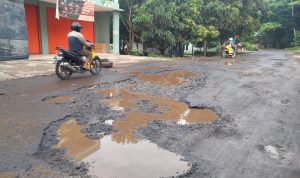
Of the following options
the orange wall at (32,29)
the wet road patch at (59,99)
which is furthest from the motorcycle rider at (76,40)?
the orange wall at (32,29)

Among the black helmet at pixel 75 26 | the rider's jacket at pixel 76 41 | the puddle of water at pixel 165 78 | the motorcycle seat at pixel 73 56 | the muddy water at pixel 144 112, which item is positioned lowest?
the muddy water at pixel 144 112

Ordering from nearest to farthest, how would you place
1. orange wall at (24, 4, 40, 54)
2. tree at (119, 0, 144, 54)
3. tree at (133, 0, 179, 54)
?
orange wall at (24, 4, 40, 54) < tree at (133, 0, 179, 54) < tree at (119, 0, 144, 54)

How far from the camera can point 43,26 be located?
1683 cm

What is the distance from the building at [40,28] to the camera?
12109 mm

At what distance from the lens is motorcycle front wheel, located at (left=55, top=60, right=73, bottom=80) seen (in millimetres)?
8641

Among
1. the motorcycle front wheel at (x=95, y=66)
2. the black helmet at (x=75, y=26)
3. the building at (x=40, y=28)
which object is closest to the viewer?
the black helmet at (x=75, y=26)

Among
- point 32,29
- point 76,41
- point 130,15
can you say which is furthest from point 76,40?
point 130,15

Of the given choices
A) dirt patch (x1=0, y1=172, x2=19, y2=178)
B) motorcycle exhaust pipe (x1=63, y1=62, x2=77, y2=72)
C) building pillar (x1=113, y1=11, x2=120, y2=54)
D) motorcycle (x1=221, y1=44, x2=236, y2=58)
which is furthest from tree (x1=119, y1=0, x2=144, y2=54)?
dirt patch (x1=0, y1=172, x2=19, y2=178)

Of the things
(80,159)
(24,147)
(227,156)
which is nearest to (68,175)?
(80,159)

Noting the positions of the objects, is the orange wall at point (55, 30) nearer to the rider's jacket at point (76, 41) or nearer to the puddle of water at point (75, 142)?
the rider's jacket at point (76, 41)

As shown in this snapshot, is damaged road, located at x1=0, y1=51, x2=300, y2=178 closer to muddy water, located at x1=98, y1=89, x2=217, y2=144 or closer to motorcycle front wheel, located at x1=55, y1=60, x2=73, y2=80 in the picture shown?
muddy water, located at x1=98, y1=89, x2=217, y2=144

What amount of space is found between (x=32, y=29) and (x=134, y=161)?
14.7 meters

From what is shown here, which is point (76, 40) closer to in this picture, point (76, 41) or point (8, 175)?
point (76, 41)

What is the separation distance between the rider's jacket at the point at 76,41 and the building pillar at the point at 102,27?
1240cm
